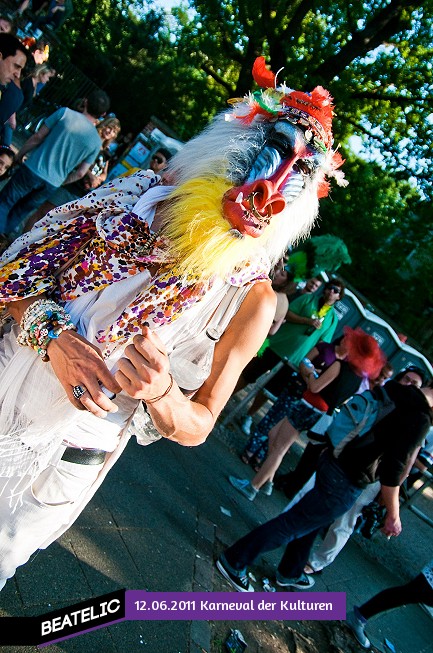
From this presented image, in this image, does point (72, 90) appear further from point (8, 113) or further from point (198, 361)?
point (198, 361)

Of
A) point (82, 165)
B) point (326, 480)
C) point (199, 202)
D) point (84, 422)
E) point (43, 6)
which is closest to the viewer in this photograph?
point (199, 202)

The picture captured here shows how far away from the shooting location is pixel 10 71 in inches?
201

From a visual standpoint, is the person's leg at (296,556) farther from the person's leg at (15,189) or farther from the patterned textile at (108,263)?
the person's leg at (15,189)

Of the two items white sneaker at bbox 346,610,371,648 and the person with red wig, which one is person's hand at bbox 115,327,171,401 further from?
the person with red wig

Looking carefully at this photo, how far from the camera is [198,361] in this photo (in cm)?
167

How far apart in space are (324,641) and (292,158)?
361cm

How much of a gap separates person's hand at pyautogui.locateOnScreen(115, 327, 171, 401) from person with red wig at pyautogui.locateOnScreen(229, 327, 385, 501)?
3940 mm

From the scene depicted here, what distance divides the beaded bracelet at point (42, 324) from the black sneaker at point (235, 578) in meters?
2.83

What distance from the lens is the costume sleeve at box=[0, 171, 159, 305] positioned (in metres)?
1.62

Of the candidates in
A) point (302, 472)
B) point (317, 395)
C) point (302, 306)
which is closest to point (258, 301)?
point (317, 395)

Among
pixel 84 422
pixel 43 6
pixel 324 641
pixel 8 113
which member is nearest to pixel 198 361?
pixel 84 422

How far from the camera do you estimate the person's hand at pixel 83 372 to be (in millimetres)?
1420

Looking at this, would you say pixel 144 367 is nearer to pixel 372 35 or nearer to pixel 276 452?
pixel 276 452

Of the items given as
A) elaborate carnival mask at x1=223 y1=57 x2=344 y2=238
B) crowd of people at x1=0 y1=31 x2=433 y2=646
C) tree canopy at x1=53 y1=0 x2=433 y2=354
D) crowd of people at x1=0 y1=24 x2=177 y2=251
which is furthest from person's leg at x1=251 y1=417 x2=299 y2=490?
tree canopy at x1=53 y1=0 x2=433 y2=354
